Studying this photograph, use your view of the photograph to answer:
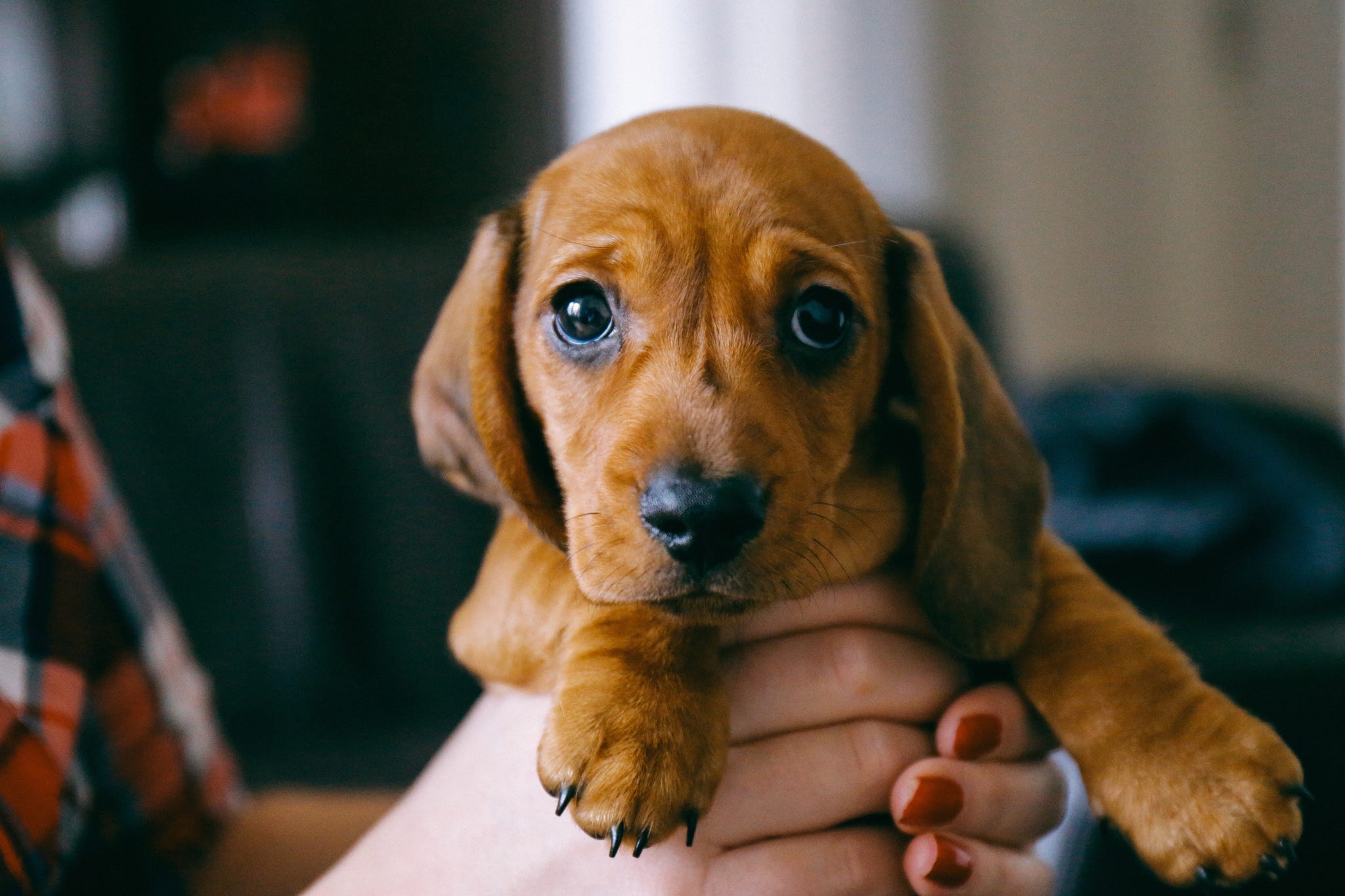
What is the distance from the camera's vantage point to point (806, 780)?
1282 mm

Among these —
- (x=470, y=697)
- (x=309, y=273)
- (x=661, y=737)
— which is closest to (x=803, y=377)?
(x=661, y=737)

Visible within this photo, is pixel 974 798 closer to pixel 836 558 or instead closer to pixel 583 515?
pixel 836 558

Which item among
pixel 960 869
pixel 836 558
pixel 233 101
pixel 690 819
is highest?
pixel 233 101

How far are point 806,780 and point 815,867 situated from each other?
3.9 inches

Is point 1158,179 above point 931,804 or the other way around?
above

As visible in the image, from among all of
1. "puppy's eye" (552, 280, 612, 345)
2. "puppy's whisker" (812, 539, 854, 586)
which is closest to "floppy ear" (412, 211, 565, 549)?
"puppy's eye" (552, 280, 612, 345)

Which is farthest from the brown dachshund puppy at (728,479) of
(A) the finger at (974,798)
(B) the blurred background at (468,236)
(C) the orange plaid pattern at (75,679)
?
(B) the blurred background at (468,236)

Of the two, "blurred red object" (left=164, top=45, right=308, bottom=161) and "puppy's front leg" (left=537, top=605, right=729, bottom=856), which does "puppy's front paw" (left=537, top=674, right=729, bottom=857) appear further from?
"blurred red object" (left=164, top=45, right=308, bottom=161)

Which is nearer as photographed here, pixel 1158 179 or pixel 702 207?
pixel 702 207

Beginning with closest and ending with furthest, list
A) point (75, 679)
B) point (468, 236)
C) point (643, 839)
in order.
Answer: point (643, 839), point (75, 679), point (468, 236)

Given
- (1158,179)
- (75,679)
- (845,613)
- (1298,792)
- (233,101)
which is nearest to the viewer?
(1298,792)

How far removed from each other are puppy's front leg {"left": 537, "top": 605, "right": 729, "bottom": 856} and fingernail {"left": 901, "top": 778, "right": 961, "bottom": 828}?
1.02 feet

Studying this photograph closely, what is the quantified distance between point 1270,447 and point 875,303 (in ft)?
6.49

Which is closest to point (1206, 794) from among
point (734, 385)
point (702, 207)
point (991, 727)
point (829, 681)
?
point (991, 727)
